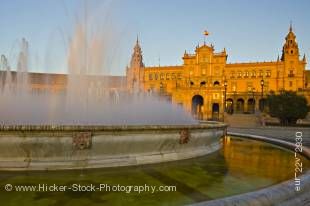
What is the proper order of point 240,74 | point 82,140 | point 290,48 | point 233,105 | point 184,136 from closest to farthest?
point 82,140
point 184,136
point 233,105
point 290,48
point 240,74

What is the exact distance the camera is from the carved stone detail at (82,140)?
562 cm

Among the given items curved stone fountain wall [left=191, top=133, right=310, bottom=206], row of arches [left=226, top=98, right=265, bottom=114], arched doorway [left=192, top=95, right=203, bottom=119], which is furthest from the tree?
curved stone fountain wall [left=191, top=133, right=310, bottom=206]

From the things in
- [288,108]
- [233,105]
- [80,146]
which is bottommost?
[80,146]

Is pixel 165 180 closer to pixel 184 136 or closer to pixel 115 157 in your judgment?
pixel 115 157

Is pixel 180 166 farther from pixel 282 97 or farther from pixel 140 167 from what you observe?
pixel 282 97

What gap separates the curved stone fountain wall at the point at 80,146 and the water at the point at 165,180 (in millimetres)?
211

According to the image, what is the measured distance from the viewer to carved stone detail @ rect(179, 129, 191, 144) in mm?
6971

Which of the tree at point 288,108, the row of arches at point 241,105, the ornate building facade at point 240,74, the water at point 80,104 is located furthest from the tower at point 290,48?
the water at point 80,104

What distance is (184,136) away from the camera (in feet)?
23.3

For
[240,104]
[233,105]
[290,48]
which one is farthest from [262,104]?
[290,48]

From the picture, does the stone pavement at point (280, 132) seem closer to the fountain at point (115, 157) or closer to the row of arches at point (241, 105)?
the fountain at point (115, 157)

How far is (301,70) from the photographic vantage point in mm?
80188

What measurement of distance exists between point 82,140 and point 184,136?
2508 millimetres

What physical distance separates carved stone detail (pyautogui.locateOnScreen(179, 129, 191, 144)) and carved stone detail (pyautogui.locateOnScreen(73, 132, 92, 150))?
2.21 metres
